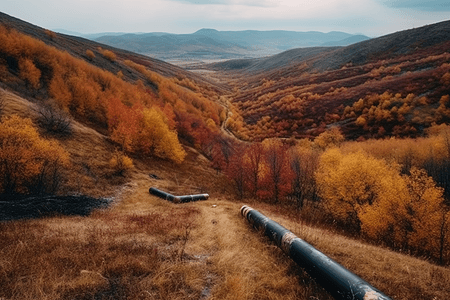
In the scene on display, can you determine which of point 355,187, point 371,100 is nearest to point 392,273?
point 355,187

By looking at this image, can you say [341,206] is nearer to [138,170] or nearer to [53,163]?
[138,170]

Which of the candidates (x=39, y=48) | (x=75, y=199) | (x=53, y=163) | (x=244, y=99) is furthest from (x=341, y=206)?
(x=244, y=99)

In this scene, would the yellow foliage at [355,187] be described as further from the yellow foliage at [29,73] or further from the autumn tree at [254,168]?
the yellow foliage at [29,73]

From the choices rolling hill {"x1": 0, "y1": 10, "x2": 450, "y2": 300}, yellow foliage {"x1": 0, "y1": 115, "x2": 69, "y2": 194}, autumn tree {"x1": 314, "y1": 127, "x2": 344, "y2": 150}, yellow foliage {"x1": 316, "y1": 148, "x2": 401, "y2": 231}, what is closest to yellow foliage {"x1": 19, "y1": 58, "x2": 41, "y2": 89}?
rolling hill {"x1": 0, "y1": 10, "x2": 450, "y2": 300}

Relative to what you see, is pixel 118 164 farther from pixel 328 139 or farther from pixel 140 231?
pixel 328 139

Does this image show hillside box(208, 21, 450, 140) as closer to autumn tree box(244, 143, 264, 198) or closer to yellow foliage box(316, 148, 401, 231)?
autumn tree box(244, 143, 264, 198)

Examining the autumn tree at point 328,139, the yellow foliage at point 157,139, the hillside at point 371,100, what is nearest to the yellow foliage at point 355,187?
the yellow foliage at point 157,139
